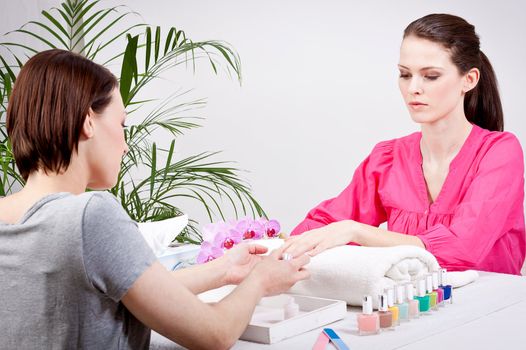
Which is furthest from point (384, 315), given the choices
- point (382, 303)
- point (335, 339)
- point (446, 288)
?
point (446, 288)

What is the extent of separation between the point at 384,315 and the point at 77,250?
578mm

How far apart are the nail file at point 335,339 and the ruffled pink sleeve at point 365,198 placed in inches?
44.5

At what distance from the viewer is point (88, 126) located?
4.07ft

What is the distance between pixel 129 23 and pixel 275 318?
359 cm

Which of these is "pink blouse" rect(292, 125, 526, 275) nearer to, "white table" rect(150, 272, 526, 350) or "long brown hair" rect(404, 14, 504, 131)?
"long brown hair" rect(404, 14, 504, 131)

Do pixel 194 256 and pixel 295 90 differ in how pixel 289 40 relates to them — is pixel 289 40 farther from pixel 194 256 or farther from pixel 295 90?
pixel 194 256

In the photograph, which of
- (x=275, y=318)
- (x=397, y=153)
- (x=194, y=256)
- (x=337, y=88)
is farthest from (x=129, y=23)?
(x=275, y=318)

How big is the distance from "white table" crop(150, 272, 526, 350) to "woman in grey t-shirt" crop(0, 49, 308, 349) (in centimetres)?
12

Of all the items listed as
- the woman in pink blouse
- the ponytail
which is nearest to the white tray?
the woman in pink blouse

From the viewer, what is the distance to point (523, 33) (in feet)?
13.4

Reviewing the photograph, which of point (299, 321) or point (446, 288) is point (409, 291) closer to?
point (446, 288)

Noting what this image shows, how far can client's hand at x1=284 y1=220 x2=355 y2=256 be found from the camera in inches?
67.8

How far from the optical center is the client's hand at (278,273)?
134 cm

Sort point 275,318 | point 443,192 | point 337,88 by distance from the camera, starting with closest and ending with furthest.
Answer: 1. point 275,318
2. point 443,192
3. point 337,88
